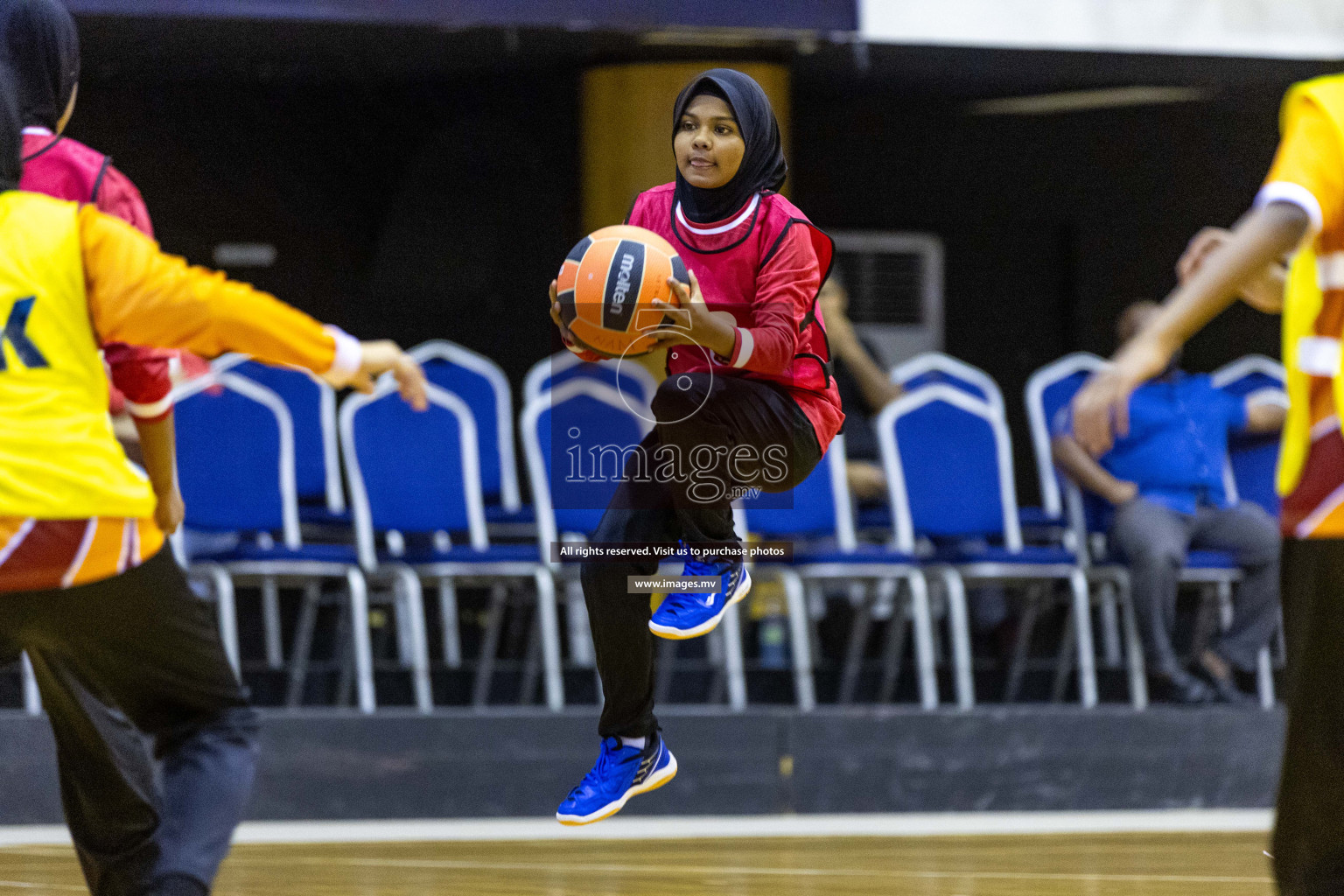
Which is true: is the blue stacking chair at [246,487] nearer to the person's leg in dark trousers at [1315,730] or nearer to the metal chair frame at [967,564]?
the metal chair frame at [967,564]

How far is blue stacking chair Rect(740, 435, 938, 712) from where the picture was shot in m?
6.04

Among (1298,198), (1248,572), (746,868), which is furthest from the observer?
(1248,572)

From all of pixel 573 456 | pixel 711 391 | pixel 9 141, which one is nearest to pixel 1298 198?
pixel 711 391

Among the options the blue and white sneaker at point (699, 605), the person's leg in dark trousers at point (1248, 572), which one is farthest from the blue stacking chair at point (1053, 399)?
the blue and white sneaker at point (699, 605)

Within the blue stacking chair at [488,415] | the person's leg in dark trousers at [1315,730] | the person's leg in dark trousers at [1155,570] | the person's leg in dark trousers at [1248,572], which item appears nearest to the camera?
the person's leg in dark trousers at [1315,730]

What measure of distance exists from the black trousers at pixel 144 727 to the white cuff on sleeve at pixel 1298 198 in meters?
1.79

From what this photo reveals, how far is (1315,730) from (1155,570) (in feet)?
12.7

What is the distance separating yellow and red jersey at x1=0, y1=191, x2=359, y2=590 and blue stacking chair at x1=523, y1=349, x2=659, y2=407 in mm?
3252

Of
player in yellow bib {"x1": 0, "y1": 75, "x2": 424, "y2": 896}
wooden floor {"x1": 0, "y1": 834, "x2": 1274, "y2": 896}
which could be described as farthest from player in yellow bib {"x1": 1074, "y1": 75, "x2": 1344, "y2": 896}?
wooden floor {"x1": 0, "y1": 834, "x2": 1274, "y2": 896}

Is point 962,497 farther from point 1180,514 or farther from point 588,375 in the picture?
point 588,375

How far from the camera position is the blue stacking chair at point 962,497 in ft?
20.4

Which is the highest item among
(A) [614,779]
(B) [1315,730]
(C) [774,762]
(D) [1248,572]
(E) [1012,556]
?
(B) [1315,730]

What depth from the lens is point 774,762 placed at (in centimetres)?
592

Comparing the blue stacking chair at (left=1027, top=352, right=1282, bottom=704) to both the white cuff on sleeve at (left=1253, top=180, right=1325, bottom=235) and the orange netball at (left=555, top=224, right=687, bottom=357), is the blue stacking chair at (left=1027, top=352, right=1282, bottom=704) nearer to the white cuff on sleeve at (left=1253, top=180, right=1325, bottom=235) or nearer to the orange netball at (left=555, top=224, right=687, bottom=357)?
the orange netball at (left=555, top=224, right=687, bottom=357)
